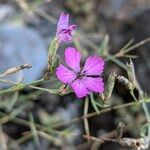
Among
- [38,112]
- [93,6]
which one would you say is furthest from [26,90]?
[93,6]

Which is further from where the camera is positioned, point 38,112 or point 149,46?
point 149,46

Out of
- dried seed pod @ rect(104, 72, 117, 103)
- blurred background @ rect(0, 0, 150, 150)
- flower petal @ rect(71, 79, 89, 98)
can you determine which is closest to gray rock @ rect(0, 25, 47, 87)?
blurred background @ rect(0, 0, 150, 150)

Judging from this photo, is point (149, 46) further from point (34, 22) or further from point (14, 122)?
point (14, 122)

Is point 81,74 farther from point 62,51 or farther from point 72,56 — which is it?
point 62,51

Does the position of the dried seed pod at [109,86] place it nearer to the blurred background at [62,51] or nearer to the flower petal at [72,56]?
the flower petal at [72,56]

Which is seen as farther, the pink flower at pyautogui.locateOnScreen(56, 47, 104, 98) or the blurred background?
the blurred background

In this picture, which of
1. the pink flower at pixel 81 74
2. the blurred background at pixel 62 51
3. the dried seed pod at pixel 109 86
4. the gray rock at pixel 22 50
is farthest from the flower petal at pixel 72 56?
the gray rock at pixel 22 50

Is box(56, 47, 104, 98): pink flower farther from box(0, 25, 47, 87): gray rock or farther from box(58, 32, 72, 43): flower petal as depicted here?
box(0, 25, 47, 87): gray rock
